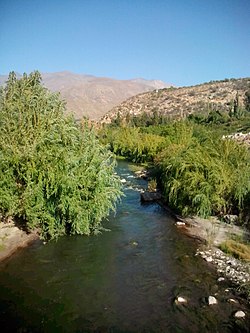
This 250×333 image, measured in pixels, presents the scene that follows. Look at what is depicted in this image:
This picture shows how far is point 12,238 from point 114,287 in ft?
27.2

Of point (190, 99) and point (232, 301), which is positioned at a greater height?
point (190, 99)

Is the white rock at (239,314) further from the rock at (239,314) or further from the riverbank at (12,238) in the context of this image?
the riverbank at (12,238)

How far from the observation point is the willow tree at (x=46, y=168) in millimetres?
21766

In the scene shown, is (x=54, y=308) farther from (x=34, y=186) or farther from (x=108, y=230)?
(x=108, y=230)

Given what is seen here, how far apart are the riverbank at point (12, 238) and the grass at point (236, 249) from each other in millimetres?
12132

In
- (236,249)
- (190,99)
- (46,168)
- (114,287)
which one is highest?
(190,99)

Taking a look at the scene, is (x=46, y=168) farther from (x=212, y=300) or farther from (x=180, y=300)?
(x=212, y=300)

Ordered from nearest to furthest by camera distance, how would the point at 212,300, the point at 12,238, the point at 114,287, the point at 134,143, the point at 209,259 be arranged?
1. the point at 212,300
2. the point at 114,287
3. the point at 209,259
4. the point at 12,238
5. the point at 134,143

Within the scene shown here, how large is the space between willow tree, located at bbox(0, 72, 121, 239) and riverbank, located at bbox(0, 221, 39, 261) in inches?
26.5

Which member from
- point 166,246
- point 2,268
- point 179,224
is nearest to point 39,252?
point 2,268

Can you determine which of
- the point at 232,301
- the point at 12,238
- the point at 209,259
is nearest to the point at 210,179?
the point at 209,259

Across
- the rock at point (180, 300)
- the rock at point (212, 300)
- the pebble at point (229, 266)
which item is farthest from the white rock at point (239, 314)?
the pebble at point (229, 266)

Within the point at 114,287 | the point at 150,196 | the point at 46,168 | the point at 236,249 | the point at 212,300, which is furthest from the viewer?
the point at 150,196

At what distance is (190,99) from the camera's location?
13112cm
